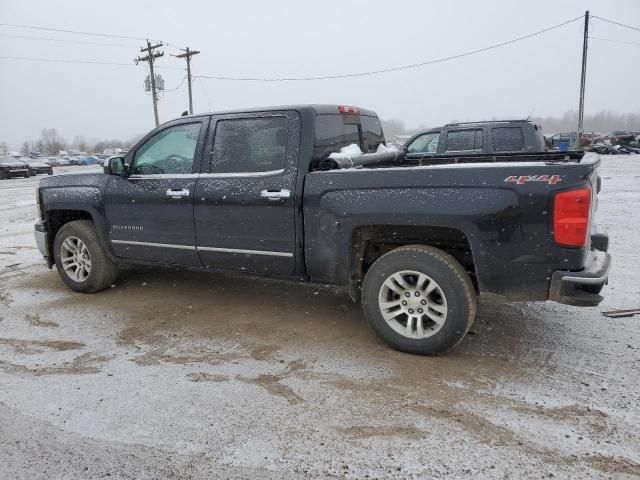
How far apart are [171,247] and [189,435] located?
2.35m

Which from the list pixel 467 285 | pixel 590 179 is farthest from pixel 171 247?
pixel 590 179

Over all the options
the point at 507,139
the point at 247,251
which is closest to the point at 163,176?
the point at 247,251

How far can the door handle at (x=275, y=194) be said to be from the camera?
13.1ft

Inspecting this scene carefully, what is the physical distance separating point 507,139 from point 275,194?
5.85 metres

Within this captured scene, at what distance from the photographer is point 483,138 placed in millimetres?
8664

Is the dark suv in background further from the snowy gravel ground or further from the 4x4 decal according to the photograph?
the 4x4 decal

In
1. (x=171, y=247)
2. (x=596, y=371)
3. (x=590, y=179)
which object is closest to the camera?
(x=590, y=179)

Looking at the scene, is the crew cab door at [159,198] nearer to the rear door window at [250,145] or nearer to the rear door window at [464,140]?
the rear door window at [250,145]

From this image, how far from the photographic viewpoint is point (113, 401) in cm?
311

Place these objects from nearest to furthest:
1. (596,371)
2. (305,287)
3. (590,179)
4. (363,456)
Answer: (363,456)
(590,179)
(596,371)
(305,287)

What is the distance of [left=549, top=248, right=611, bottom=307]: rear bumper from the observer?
3.12 m

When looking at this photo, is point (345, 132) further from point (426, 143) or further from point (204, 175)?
point (426, 143)

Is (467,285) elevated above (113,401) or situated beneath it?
elevated above

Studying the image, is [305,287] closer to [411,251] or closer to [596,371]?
[411,251]
